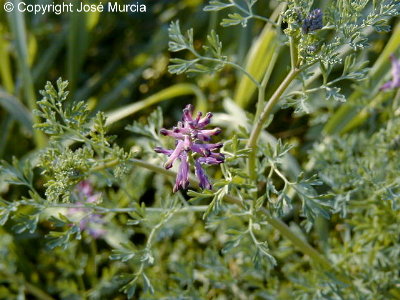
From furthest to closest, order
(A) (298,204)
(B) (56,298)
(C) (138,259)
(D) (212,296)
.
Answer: (B) (56,298) < (A) (298,204) < (D) (212,296) < (C) (138,259)

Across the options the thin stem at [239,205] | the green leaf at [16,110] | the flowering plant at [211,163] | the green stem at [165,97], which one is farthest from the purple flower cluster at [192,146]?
the green leaf at [16,110]

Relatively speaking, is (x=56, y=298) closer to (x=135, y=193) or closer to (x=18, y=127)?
(x=135, y=193)

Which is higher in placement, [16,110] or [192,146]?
[192,146]

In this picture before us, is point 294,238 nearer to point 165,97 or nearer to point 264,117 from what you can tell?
point 264,117

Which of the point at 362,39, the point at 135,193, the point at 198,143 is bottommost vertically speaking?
the point at 135,193

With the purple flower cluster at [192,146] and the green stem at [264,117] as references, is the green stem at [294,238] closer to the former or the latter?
the green stem at [264,117]

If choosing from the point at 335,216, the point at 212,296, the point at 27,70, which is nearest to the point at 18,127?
the point at 27,70

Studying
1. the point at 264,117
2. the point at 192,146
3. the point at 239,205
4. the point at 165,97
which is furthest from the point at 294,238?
the point at 165,97

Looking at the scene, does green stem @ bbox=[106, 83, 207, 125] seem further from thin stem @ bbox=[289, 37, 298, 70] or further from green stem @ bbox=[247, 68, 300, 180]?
thin stem @ bbox=[289, 37, 298, 70]
